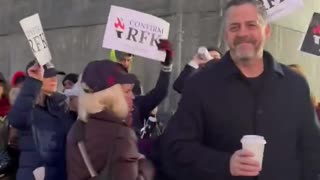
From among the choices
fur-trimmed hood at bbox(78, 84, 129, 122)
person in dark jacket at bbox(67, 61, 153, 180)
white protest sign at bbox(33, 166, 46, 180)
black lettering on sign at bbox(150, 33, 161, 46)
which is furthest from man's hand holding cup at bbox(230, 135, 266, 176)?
black lettering on sign at bbox(150, 33, 161, 46)

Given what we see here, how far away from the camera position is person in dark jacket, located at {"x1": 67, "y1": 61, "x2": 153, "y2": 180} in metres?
3.41

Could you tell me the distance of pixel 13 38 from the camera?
35.7 ft

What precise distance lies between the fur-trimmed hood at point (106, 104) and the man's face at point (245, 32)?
0.70 meters

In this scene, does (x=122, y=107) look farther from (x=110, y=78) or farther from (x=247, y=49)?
(x=247, y=49)

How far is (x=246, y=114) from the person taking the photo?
3234 millimetres

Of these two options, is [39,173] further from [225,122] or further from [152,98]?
[225,122]

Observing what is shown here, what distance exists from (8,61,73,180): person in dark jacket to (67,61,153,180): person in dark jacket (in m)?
1.06

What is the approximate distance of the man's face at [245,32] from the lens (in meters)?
3.23

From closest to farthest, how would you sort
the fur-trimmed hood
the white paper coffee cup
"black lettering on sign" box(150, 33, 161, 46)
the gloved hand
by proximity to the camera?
the white paper coffee cup, the fur-trimmed hood, the gloved hand, "black lettering on sign" box(150, 33, 161, 46)

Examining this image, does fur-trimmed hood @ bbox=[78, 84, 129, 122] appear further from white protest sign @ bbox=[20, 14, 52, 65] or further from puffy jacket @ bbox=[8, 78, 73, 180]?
white protest sign @ bbox=[20, 14, 52, 65]

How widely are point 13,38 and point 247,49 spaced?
8.15 meters

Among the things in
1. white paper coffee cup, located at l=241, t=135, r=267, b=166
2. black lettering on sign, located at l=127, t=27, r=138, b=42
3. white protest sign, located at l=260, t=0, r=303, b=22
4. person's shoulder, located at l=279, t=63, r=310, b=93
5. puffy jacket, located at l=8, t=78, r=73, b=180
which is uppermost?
white protest sign, located at l=260, t=0, r=303, b=22

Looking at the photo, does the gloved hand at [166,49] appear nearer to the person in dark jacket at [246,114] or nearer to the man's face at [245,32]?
the person in dark jacket at [246,114]

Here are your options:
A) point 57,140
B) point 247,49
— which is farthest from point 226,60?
point 57,140
